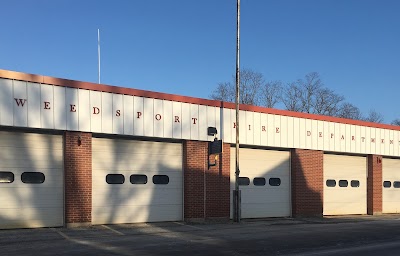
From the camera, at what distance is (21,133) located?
1438 cm

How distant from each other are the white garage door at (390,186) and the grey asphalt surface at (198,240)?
8.92 m

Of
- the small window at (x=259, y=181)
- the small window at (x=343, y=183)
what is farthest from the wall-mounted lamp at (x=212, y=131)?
the small window at (x=343, y=183)

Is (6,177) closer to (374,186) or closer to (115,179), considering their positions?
(115,179)

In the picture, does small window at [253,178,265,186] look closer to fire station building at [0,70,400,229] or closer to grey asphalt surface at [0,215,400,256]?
fire station building at [0,70,400,229]

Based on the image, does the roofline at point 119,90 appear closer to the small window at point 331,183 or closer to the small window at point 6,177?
the small window at point 6,177

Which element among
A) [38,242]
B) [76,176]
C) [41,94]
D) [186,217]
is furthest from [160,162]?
[38,242]

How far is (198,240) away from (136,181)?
16.5 feet

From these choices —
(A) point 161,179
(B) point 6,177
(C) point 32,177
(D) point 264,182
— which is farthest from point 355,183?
(B) point 6,177

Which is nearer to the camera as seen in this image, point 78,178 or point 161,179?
point 78,178

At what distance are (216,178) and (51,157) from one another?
21.4ft

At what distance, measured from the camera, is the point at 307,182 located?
20.9 meters

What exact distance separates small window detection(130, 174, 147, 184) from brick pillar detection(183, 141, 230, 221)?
5.41 feet

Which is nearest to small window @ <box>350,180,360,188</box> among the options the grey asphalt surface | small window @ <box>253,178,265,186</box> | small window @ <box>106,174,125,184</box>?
small window @ <box>253,178,265,186</box>

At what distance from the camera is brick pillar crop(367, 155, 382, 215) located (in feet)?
77.5
